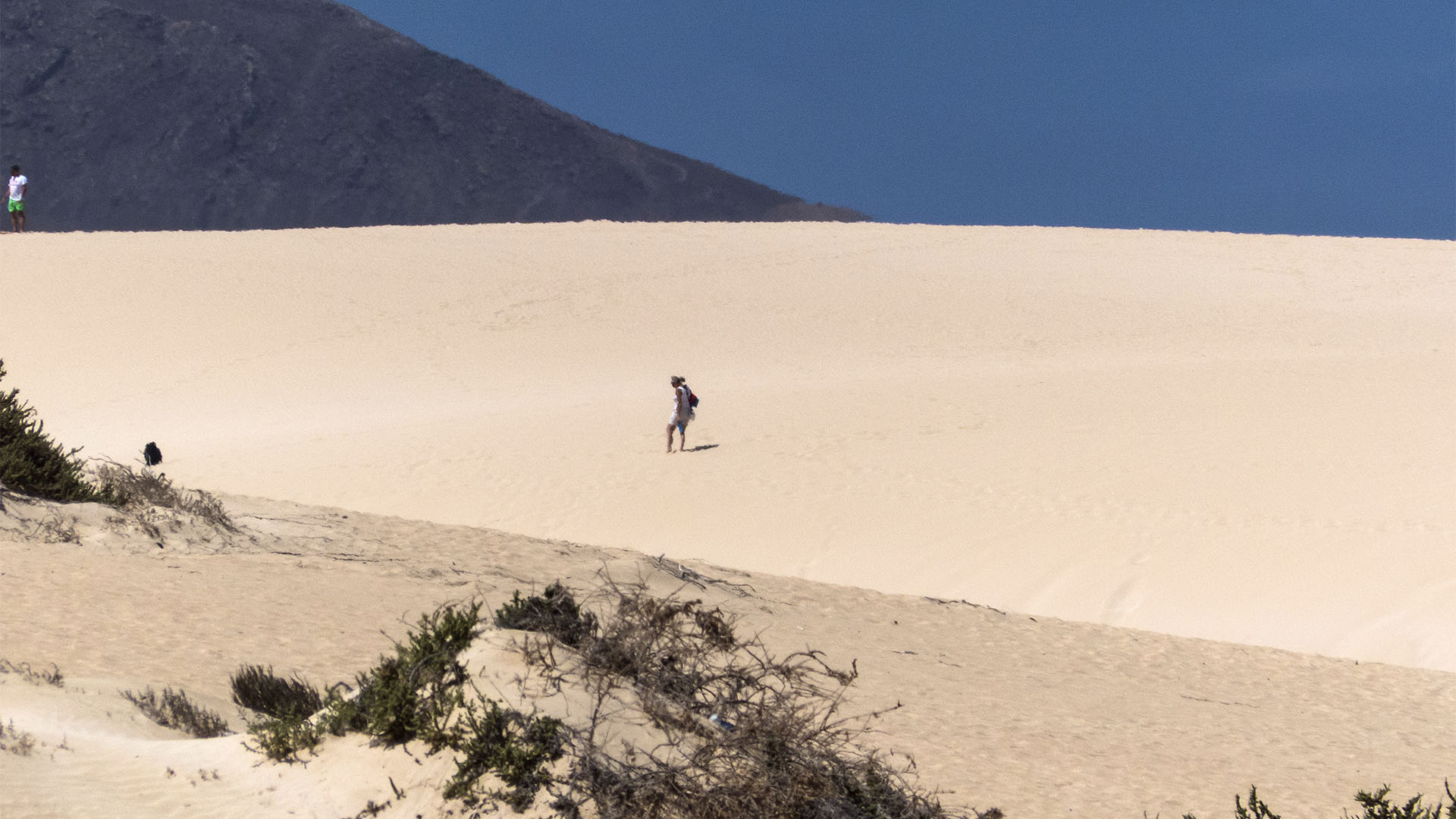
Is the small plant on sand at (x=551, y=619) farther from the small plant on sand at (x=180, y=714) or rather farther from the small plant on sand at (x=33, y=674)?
the small plant on sand at (x=33, y=674)

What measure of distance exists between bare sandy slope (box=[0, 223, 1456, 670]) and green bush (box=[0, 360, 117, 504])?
4.63 m

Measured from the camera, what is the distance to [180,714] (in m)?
4.95

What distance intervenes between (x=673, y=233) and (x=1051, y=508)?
20.0 meters

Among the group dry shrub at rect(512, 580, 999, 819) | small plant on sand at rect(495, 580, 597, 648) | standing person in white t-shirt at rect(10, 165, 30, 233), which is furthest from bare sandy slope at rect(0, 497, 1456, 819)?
standing person in white t-shirt at rect(10, 165, 30, 233)

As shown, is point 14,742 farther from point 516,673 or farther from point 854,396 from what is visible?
point 854,396

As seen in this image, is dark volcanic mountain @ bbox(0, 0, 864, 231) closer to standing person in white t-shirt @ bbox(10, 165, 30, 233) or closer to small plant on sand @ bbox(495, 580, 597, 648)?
standing person in white t-shirt @ bbox(10, 165, 30, 233)

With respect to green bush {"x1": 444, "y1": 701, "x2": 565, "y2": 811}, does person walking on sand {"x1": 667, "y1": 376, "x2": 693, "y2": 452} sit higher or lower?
higher

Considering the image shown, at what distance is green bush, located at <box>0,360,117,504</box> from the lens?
8578 millimetres

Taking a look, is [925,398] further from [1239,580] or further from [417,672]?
[417,672]

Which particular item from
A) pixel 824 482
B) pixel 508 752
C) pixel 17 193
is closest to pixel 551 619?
pixel 508 752

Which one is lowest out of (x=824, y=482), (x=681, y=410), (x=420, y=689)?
(x=420, y=689)

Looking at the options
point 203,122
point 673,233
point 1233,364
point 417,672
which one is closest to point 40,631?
point 417,672

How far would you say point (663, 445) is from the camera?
A: 15438 millimetres

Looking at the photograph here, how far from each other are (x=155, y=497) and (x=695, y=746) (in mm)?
6836
